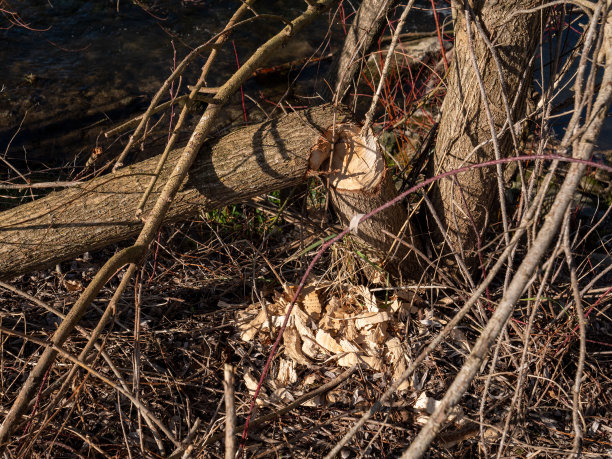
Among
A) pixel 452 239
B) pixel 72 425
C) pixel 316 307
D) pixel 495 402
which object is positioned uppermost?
pixel 452 239

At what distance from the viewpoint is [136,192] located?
90.1 inches

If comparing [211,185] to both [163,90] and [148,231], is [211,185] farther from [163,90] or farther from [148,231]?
[163,90]

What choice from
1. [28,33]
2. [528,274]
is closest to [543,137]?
[528,274]

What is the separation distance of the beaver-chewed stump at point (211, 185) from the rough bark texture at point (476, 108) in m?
0.37

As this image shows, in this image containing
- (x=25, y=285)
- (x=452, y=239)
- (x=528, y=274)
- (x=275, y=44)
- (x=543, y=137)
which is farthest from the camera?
(x=25, y=285)

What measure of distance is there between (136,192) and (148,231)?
0.86ft

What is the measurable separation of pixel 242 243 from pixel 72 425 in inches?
52.9

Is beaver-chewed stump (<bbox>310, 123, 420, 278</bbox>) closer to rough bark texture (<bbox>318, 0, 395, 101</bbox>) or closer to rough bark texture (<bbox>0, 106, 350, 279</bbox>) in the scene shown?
rough bark texture (<bbox>0, 106, 350, 279</bbox>)

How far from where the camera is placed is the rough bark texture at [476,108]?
2070mm

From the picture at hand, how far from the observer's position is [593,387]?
2408 mm

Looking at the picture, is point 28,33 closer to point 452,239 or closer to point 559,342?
point 452,239

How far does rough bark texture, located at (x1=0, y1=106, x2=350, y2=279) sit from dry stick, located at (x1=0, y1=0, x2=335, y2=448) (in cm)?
10

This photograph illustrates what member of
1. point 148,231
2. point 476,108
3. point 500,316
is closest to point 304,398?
point 148,231

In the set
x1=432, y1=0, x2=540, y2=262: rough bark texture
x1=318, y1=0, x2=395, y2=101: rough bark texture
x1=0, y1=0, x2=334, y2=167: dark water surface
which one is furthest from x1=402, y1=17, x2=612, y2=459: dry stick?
x1=0, y1=0, x2=334, y2=167: dark water surface
